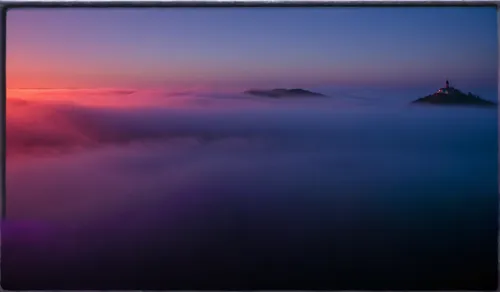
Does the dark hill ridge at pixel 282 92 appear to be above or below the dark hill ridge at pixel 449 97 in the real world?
above

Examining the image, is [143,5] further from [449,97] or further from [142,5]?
[449,97]

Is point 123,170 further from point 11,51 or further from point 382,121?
point 382,121

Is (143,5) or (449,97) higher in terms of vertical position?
(143,5)

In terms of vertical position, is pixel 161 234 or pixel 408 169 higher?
pixel 408 169

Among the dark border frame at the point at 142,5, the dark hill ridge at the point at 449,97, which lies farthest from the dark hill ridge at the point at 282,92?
the dark hill ridge at the point at 449,97

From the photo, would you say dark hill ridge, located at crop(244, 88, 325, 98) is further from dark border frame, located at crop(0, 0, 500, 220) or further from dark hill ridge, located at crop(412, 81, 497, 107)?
dark hill ridge, located at crop(412, 81, 497, 107)

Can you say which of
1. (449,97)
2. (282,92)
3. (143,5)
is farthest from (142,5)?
(449,97)

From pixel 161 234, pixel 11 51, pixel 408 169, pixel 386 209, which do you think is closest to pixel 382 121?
pixel 408 169

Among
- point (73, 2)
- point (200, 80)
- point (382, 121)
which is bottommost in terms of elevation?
point (382, 121)

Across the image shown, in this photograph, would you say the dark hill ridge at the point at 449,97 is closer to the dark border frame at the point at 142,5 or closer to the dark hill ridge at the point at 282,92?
the dark border frame at the point at 142,5

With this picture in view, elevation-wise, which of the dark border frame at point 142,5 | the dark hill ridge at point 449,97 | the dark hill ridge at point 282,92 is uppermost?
the dark border frame at point 142,5

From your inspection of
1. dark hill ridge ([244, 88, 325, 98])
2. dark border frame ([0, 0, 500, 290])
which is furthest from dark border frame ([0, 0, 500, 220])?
dark hill ridge ([244, 88, 325, 98])
